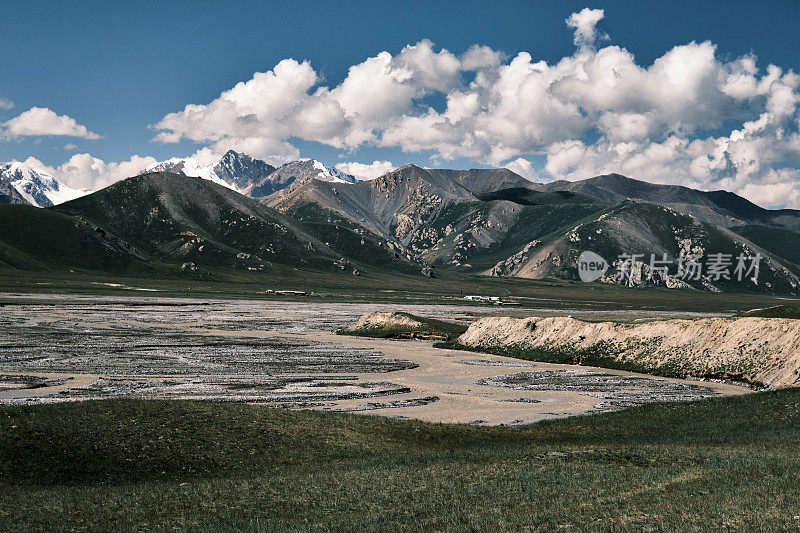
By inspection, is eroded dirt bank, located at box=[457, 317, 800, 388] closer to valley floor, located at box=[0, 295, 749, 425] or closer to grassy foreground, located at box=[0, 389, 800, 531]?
valley floor, located at box=[0, 295, 749, 425]

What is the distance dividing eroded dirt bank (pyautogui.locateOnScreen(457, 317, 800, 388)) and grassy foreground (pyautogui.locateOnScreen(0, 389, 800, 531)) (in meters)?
21.8

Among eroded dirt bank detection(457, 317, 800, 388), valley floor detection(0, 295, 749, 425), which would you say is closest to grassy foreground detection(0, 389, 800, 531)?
valley floor detection(0, 295, 749, 425)

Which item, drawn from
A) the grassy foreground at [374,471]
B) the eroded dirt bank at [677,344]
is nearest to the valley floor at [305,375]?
the eroded dirt bank at [677,344]

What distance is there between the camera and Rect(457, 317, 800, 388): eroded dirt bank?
54.6 metres

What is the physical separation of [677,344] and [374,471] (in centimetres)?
5062

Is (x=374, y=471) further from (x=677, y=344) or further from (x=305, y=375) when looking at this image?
(x=677, y=344)

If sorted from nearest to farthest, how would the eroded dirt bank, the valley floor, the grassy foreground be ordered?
the grassy foreground
the valley floor
the eroded dirt bank

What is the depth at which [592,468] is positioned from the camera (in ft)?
70.5

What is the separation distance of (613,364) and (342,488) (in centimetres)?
5243

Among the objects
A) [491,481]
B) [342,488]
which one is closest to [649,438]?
[491,481]

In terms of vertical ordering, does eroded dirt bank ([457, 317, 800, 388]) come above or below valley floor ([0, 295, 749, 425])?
above

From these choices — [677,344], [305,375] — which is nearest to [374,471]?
[305,375]

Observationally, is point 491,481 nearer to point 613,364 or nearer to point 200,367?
point 200,367

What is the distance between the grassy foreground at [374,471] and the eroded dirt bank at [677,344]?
2181cm
